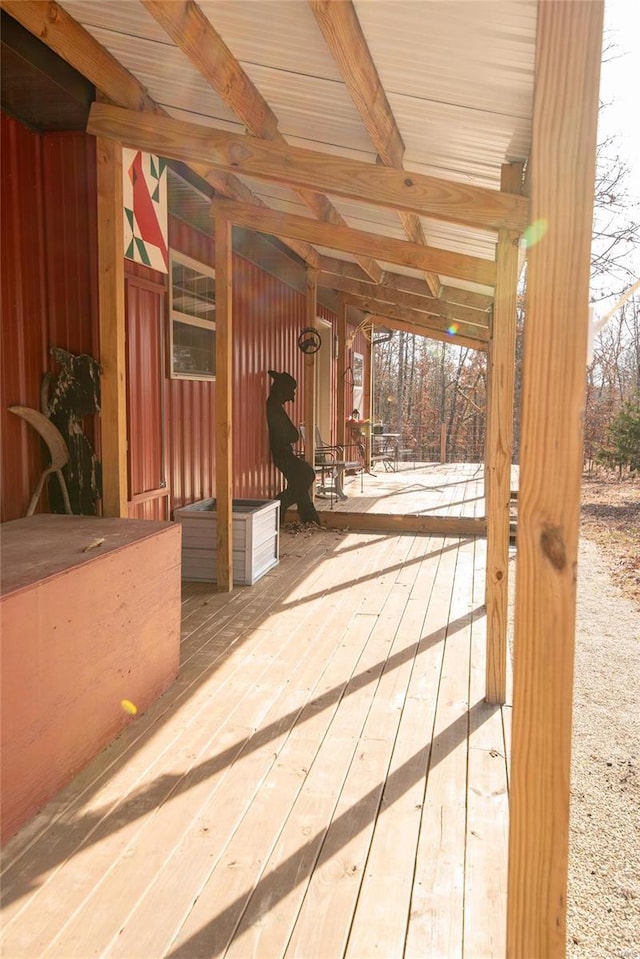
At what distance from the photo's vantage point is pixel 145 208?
4227mm

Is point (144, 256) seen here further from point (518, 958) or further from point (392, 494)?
point (392, 494)

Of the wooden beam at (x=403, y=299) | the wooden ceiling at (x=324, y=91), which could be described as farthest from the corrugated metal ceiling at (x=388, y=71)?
the wooden beam at (x=403, y=299)

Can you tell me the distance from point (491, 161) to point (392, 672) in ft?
9.12

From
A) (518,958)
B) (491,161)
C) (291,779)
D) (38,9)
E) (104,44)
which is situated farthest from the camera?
(491,161)

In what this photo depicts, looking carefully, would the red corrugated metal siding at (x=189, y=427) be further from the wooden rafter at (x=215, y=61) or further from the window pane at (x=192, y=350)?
the wooden rafter at (x=215, y=61)

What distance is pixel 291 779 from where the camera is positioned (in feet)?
8.75

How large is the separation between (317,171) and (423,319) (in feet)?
27.4

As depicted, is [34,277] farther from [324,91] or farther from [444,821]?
[444,821]

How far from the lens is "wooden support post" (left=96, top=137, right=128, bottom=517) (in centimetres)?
341

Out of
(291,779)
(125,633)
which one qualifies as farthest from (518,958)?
(125,633)

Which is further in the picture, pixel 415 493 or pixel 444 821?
pixel 415 493

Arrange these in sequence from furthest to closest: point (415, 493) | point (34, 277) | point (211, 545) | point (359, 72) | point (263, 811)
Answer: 1. point (415, 493)
2. point (211, 545)
3. point (34, 277)
4. point (359, 72)
5. point (263, 811)

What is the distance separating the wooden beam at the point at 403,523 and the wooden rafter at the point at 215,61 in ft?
14.1

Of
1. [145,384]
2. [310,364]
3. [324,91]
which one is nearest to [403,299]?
[310,364]
